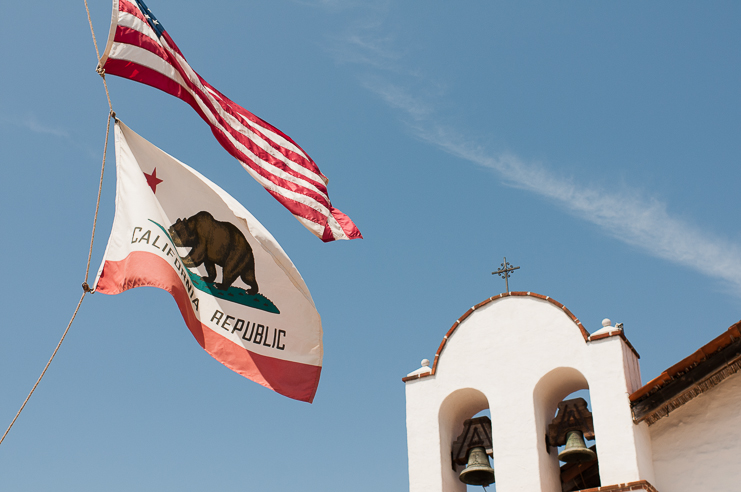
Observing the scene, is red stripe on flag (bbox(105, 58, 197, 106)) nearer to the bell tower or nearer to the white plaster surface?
the bell tower

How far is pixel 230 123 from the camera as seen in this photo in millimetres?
10461

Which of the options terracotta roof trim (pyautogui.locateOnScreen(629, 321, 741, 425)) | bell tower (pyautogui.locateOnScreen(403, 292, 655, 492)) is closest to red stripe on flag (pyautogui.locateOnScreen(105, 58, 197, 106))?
bell tower (pyautogui.locateOnScreen(403, 292, 655, 492))

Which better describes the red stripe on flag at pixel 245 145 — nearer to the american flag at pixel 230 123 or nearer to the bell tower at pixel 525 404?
the american flag at pixel 230 123

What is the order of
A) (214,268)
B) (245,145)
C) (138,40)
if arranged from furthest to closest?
(245,145)
(214,268)
(138,40)

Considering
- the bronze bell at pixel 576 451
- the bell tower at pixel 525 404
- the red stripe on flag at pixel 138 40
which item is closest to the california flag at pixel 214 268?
the red stripe on flag at pixel 138 40

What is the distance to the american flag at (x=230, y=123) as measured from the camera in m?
9.04

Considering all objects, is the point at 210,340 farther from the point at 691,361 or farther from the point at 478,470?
the point at 691,361

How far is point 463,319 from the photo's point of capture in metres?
13.0

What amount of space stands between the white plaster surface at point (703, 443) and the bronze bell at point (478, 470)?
7.48ft

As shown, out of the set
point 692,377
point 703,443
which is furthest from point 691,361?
point 703,443

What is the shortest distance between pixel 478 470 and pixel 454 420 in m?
1.15

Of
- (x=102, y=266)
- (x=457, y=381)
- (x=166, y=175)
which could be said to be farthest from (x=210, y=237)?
(x=457, y=381)

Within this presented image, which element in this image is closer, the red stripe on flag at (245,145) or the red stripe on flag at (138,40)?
the red stripe on flag at (138,40)

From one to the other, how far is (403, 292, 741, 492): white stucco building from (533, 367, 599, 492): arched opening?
1.1 inches
